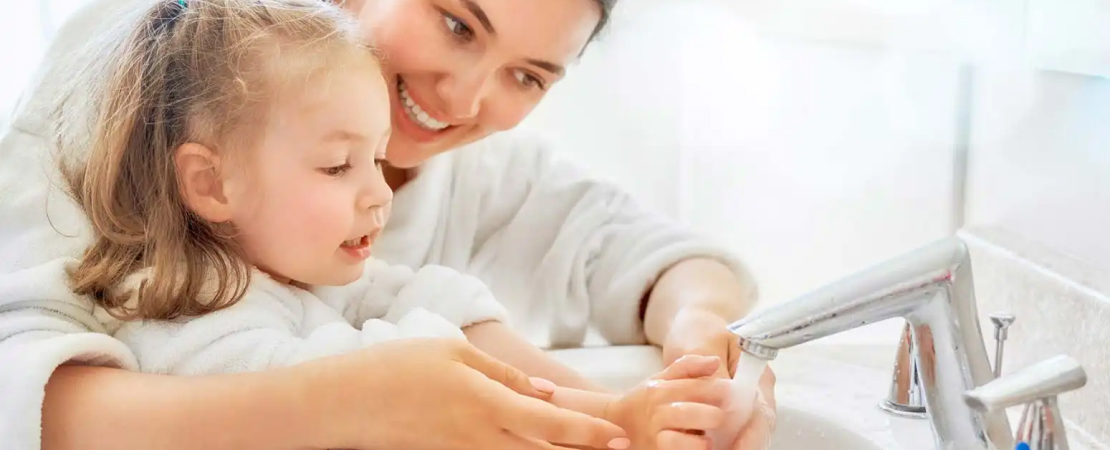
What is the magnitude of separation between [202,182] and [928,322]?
499mm

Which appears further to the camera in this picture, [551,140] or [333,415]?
[551,140]

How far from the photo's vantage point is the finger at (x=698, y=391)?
2.32 ft

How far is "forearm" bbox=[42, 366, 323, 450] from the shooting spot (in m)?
0.69

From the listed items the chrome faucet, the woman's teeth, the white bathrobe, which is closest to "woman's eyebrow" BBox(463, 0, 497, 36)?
the woman's teeth

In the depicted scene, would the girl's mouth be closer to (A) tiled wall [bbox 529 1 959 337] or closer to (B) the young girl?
(B) the young girl

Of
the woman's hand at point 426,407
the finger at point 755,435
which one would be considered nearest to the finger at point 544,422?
the woman's hand at point 426,407

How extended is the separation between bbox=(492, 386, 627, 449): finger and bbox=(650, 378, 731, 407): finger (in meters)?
0.05

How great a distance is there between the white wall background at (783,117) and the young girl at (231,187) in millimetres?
486

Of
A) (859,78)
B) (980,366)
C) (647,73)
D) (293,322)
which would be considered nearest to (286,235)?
(293,322)

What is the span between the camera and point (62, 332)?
2.35 feet

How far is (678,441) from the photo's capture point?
27.1 inches

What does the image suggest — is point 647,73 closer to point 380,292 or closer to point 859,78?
point 859,78

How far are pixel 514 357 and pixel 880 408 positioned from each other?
0.31 metres

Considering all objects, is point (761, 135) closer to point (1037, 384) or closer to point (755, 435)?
point (755, 435)
